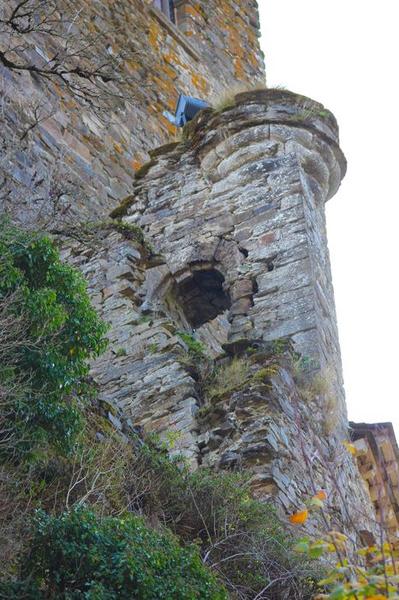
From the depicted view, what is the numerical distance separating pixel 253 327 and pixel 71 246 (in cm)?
202

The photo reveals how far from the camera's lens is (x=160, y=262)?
1139 cm

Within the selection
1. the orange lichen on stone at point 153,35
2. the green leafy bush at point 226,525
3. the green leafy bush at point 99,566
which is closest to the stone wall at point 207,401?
the green leafy bush at point 226,525

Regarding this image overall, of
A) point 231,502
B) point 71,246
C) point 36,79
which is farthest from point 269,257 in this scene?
point 231,502

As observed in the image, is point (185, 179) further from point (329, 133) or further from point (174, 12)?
point (174, 12)

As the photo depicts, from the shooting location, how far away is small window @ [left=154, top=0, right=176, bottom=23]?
17.8 m

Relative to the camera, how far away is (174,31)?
17297mm

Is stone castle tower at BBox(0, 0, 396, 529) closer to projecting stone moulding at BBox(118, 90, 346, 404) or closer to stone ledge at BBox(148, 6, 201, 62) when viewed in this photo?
projecting stone moulding at BBox(118, 90, 346, 404)

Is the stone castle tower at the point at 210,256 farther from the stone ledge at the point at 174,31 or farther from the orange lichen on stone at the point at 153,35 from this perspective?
the stone ledge at the point at 174,31

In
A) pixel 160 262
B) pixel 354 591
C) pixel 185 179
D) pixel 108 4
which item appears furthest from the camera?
pixel 108 4

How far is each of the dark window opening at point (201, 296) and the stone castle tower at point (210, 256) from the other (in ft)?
0.04

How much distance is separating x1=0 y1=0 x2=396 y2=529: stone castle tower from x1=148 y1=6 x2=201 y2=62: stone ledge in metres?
1.47

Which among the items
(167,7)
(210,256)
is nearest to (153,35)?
(167,7)

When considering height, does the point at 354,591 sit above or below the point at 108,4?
below

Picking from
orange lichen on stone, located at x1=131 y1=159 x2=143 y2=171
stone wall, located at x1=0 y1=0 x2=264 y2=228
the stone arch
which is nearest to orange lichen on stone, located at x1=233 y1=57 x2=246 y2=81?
stone wall, located at x1=0 y1=0 x2=264 y2=228
